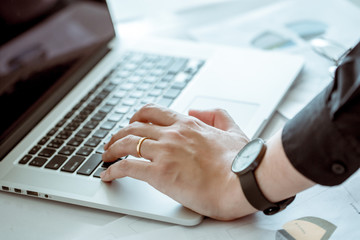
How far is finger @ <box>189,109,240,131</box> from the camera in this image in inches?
29.8

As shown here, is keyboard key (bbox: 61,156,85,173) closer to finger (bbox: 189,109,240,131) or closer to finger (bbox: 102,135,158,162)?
finger (bbox: 102,135,158,162)

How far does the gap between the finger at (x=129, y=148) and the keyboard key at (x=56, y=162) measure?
0.09 meters

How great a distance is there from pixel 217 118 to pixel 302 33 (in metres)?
0.50

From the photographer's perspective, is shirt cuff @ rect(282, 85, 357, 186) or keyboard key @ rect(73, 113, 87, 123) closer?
shirt cuff @ rect(282, 85, 357, 186)

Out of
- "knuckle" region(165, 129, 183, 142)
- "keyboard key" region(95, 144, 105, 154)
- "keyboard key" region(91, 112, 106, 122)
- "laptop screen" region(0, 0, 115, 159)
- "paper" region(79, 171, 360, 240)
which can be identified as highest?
"laptop screen" region(0, 0, 115, 159)

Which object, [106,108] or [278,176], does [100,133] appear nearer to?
[106,108]

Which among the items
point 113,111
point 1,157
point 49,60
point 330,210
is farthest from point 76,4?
point 330,210

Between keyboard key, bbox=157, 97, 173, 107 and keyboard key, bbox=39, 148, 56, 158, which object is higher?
keyboard key, bbox=39, 148, 56, 158

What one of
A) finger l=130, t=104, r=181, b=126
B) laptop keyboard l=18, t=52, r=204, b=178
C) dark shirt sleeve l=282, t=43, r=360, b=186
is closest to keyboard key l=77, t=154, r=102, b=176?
laptop keyboard l=18, t=52, r=204, b=178

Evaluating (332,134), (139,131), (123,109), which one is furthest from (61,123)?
(332,134)

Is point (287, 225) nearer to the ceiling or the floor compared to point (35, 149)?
nearer to the floor

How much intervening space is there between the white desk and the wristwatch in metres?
0.22

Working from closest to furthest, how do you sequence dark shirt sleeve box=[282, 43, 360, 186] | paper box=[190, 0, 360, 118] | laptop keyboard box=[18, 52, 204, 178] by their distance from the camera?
dark shirt sleeve box=[282, 43, 360, 186]
laptop keyboard box=[18, 52, 204, 178]
paper box=[190, 0, 360, 118]

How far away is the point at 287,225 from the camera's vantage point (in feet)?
2.07
